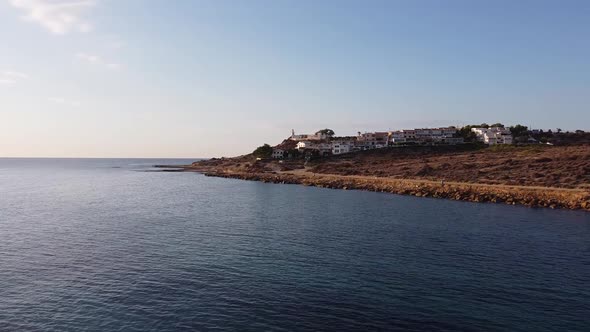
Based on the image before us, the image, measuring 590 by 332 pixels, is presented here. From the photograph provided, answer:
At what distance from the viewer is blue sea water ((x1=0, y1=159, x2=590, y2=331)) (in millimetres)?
27438

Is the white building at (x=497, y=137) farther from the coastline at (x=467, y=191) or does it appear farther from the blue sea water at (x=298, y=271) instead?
the blue sea water at (x=298, y=271)

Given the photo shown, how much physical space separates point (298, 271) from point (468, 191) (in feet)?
202

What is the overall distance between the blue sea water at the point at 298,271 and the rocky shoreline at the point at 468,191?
6.68 m

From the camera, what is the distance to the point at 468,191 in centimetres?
8712

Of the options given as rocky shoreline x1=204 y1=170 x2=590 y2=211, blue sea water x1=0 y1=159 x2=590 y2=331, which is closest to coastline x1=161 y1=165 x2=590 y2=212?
rocky shoreline x1=204 y1=170 x2=590 y2=211

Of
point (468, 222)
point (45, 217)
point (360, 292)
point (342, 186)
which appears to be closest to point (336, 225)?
point (468, 222)

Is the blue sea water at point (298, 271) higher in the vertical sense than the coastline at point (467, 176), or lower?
lower

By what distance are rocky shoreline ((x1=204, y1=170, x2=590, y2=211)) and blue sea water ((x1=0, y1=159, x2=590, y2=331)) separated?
21.9ft

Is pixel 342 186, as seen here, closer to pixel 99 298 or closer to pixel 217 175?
pixel 217 175

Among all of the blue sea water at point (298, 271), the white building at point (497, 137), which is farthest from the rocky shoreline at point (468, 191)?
the white building at point (497, 137)

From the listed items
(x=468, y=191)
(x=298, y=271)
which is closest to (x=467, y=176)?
(x=468, y=191)

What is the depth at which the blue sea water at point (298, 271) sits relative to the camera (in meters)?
27.4

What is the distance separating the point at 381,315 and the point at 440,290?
7.07 m

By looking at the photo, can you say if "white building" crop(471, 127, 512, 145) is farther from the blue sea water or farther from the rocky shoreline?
the blue sea water
